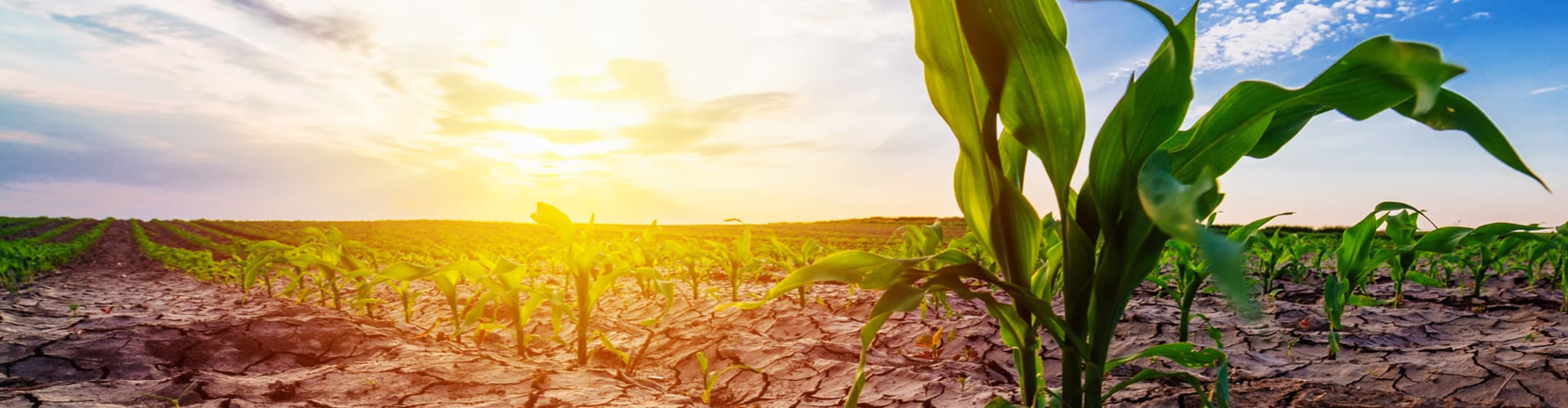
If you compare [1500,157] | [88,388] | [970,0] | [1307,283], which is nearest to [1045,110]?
[970,0]

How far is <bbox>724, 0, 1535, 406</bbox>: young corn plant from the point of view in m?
0.89

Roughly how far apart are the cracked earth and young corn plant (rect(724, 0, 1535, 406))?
27cm

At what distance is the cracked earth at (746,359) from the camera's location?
1812 millimetres

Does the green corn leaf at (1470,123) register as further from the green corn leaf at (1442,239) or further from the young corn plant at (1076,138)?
the green corn leaf at (1442,239)

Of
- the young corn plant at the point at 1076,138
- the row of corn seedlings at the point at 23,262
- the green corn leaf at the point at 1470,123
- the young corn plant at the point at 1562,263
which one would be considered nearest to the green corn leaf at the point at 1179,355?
the young corn plant at the point at 1076,138

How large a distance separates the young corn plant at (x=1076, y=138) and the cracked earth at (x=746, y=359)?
273 millimetres

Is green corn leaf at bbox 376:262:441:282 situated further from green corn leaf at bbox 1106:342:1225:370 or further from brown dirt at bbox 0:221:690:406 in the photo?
green corn leaf at bbox 1106:342:1225:370

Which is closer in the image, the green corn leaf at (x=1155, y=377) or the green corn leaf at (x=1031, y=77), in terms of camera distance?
the green corn leaf at (x=1031, y=77)

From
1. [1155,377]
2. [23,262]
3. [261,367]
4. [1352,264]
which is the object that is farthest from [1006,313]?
[23,262]

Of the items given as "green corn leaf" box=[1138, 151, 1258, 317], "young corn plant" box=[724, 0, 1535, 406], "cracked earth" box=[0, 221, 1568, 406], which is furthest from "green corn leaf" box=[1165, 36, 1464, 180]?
"cracked earth" box=[0, 221, 1568, 406]

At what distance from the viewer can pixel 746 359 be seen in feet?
7.76

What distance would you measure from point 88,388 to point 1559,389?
13.0 feet

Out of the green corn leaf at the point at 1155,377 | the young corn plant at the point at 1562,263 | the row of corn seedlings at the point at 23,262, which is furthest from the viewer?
the row of corn seedlings at the point at 23,262

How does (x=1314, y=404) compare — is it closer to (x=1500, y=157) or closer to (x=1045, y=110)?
(x=1500, y=157)
